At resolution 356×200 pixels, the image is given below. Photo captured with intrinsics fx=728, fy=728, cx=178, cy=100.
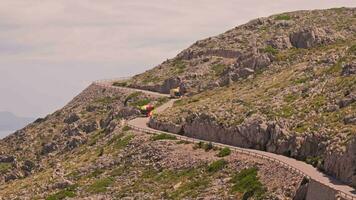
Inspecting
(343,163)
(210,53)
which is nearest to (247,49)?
(210,53)

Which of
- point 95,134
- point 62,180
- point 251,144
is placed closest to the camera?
point 251,144

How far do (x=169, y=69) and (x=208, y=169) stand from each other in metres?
79.8

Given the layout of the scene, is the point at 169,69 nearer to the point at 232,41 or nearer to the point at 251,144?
the point at 232,41

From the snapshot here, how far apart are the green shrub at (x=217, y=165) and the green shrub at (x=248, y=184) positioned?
4.20 m

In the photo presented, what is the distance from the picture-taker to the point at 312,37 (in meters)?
125

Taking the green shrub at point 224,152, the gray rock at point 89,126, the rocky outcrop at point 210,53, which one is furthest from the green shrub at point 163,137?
the rocky outcrop at point 210,53

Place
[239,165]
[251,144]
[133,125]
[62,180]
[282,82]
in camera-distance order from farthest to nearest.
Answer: [133,125] < [282,82] < [62,180] < [251,144] < [239,165]

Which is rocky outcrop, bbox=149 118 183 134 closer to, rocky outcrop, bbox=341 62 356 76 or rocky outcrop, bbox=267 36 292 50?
rocky outcrop, bbox=341 62 356 76

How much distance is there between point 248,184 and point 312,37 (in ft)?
212

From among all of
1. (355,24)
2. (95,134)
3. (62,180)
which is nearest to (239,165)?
(62,180)

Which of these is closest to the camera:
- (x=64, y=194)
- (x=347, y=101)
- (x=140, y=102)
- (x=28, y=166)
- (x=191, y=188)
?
(x=191, y=188)

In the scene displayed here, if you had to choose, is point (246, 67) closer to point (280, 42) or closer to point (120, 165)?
point (280, 42)

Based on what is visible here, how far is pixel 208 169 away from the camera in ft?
247

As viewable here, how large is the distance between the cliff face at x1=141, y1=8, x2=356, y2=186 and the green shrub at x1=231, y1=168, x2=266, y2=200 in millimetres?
5400
